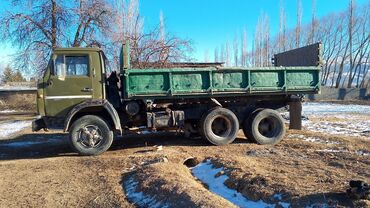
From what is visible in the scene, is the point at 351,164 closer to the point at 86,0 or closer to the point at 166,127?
the point at 166,127

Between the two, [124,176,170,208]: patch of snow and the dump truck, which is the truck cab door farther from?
[124,176,170,208]: patch of snow

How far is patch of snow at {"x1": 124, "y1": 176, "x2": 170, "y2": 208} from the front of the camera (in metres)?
5.62

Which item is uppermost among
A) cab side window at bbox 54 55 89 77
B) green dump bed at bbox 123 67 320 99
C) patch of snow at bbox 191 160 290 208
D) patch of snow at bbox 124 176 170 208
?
cab side window at bbox 54 55 89 77

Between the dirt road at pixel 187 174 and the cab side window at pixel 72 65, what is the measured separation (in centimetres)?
208

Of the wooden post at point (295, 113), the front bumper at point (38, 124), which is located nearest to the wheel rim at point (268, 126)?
the wooden post at point (295, 113)

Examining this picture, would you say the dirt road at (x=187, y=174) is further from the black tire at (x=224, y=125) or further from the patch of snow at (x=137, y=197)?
the black tire at (x=224, y=125)

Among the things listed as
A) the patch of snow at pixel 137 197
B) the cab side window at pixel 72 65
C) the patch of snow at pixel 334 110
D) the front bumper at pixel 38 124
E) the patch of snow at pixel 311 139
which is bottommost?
the patch of snow at pixel 137 197

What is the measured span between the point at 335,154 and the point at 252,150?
6.28ft

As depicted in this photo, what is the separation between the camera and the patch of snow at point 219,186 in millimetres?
5246

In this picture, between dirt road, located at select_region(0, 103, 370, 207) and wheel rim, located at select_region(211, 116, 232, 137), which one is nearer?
dirt road, located at select_region(0, 103, 370, 207)

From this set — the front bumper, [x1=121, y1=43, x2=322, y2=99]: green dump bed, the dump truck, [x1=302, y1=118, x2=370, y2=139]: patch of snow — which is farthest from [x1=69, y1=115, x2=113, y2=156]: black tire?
[x1=302, y1=118, x2=370, y2=139]: patch of snow

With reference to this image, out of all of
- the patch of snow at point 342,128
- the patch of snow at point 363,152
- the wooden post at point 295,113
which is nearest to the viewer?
the patch of snow at point 363,152

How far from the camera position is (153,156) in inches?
347

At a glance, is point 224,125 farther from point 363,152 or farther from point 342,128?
point 342,128
